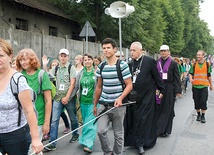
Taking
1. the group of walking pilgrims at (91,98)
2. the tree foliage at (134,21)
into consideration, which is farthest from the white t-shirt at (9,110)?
the tree foliage at (134,21)

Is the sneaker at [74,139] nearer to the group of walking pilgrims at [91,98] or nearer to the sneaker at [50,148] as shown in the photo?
the group of walking pilgrims at [91,98]

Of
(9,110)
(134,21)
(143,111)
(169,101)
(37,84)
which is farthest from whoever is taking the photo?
(134,21)

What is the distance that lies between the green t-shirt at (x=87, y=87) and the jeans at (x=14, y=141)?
278 centimetres

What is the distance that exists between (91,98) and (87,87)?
0.21m

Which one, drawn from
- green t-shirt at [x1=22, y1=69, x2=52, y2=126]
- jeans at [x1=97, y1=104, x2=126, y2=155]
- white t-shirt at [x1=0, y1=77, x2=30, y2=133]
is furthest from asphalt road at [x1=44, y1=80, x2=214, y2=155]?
white t-shirt at [x1=0, y1=77, x2=30, y2=133]

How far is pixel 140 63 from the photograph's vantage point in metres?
5.44

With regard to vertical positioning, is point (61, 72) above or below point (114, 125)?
above

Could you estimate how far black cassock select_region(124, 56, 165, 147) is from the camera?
5297 millimetres

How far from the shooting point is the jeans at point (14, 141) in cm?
268

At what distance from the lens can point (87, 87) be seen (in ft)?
18.3

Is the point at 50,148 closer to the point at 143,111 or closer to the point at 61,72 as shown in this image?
the point at 61,72

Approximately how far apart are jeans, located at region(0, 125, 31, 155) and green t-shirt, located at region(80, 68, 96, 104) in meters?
2.78

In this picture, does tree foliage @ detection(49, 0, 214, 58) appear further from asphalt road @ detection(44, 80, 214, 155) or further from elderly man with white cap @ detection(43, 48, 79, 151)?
elderly man with white cap @ detection(43, 48, 79, 151)

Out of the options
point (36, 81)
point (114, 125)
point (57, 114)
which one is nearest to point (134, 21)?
point (57, 114)
